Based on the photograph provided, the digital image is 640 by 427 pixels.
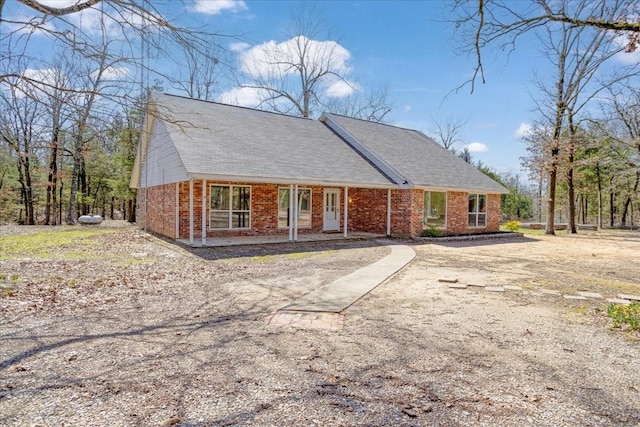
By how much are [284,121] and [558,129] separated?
49.7 ft

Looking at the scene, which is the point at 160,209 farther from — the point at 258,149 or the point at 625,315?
the point at 625,315

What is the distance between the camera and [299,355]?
384 cm

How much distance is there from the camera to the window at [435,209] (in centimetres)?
1694

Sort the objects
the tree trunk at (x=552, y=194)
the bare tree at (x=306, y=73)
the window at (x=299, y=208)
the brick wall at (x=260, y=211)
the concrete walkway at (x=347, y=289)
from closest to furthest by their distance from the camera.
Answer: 1. the concrete walkway at (x=347, y=289)
2. the brick wall at (x=260, y=211)
3. the window at (x=299, y=208)
4. the tree trunk at (x=552, y=194)
5. the bare tree at (x=306, y=73)

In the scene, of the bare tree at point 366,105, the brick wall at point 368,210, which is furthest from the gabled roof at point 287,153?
the bare tree at point 366,105

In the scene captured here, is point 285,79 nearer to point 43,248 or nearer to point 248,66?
point 43,248

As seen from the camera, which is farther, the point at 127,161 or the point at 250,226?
the point at 127,161

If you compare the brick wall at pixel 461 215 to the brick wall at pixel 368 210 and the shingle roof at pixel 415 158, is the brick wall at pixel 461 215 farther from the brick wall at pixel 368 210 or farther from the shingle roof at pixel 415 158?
the brick wall at pixel 368 210

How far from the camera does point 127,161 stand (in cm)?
2436

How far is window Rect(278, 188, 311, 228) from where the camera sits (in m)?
15.6

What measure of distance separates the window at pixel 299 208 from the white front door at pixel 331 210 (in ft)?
3.14

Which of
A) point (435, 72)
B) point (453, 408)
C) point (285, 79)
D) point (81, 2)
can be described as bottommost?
point (453, 408)

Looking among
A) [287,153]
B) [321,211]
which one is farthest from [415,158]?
[287,153]

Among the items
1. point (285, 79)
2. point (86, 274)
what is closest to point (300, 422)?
point (86, 274)
